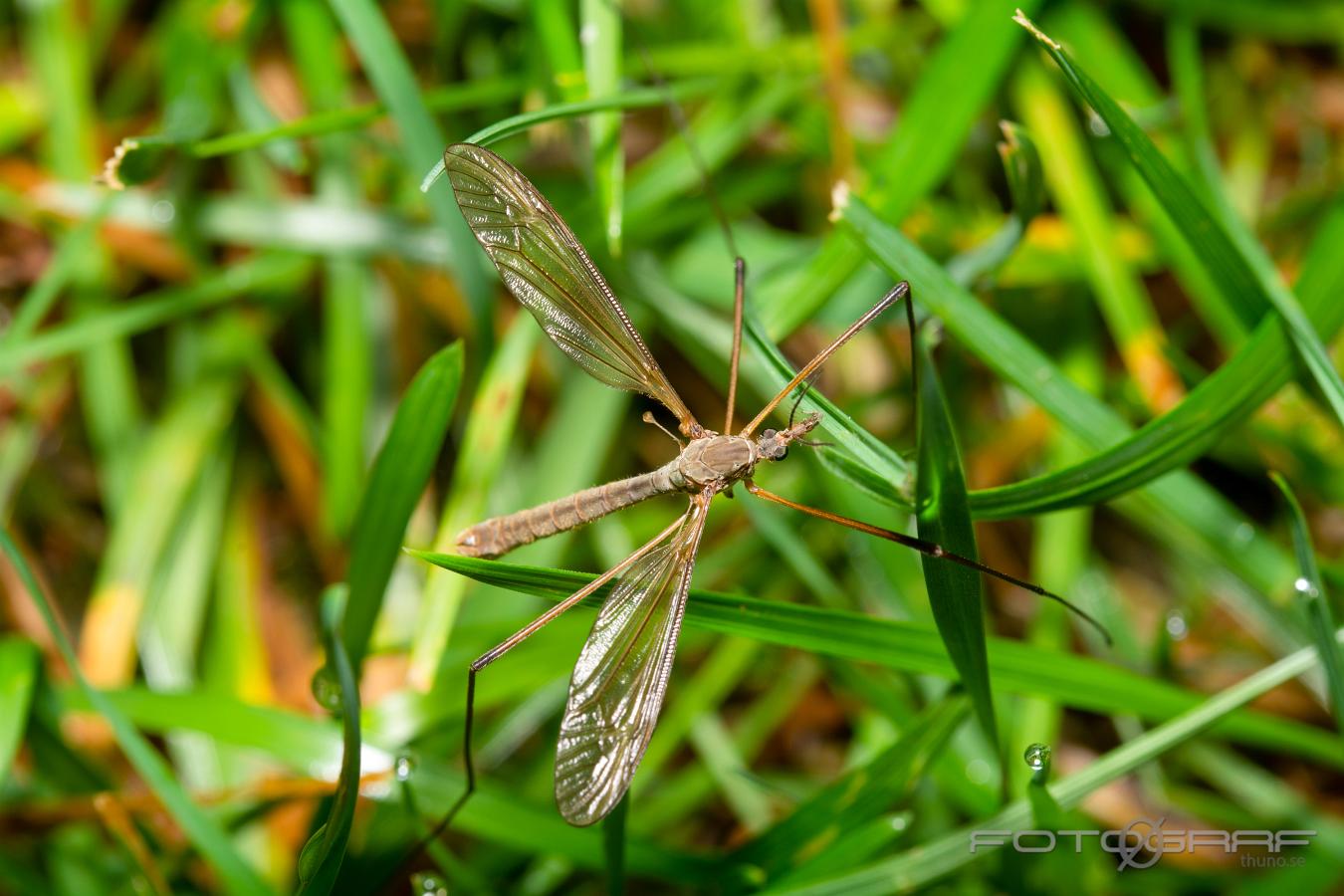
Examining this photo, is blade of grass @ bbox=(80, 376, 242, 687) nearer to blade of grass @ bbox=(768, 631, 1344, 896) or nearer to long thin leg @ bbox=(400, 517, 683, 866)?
long thin leg @ bbox=(400, 517, 683, 866)

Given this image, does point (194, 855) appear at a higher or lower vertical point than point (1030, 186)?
lower

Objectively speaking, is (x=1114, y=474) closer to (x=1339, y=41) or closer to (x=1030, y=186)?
(x=1030, y=186)

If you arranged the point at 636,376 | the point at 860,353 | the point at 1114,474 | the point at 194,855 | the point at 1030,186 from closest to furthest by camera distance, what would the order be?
1. the point at 1114,474
2. the point at 1030,186
3. the point at 636,376
4. the point at 194,855
5. the point at 860,353

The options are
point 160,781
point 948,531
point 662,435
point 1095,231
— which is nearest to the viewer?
point 948,531

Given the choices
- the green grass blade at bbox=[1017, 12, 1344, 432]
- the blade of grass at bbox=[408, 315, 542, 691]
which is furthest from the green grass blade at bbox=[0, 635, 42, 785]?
the green grass blade at bbox=[1017, 12, 1344, 432]

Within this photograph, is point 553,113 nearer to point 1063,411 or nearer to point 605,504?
point 605,504

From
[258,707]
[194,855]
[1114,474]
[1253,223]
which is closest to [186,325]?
[258,707]

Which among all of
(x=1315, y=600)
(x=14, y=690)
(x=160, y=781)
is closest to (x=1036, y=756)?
(x=1315, y=600)
